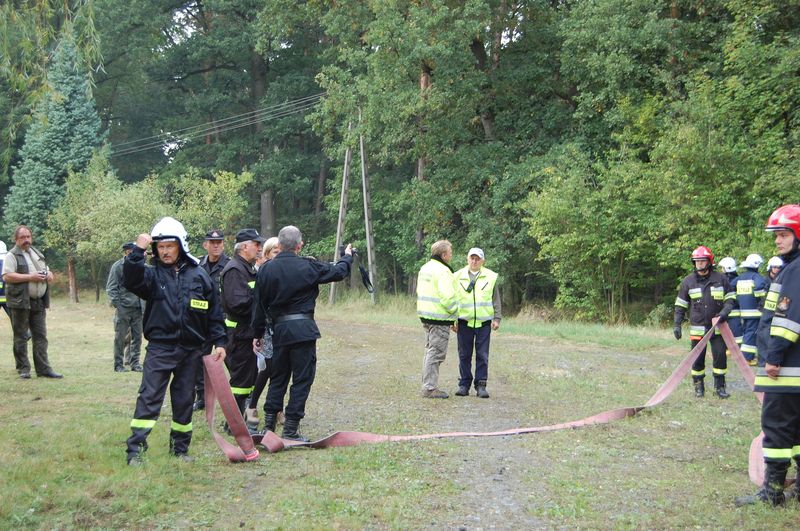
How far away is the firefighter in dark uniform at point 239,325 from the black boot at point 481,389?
147 inches

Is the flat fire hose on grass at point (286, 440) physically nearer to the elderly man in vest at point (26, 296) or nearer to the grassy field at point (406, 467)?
the grassy field at point (406, 467)

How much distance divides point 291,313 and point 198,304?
3.51 feet

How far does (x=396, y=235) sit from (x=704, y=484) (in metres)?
37.2

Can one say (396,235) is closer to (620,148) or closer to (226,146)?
(226,146)

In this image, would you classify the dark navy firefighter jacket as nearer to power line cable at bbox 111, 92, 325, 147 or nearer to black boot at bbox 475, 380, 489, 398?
black boot at bbox 475, 380, 489, 398

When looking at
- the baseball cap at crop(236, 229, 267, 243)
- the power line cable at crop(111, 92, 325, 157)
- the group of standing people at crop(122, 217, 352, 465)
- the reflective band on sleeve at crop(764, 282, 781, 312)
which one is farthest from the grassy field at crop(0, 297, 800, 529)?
the power line cable at crop(111, 92, 325, 157)

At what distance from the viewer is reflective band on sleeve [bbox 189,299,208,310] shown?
7.00 m

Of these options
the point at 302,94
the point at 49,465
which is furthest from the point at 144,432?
the point at 302,94

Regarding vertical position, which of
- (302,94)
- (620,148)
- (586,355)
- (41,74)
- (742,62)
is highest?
(302,94)

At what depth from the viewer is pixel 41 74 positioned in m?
10.3

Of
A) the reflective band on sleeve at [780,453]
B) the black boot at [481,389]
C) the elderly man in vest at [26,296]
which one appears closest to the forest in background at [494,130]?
the elderly man in vest at [26,296]

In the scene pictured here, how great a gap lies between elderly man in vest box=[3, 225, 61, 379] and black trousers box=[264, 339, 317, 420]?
5300 mm

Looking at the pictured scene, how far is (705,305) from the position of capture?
11.1 metres

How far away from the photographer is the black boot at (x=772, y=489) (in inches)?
233
